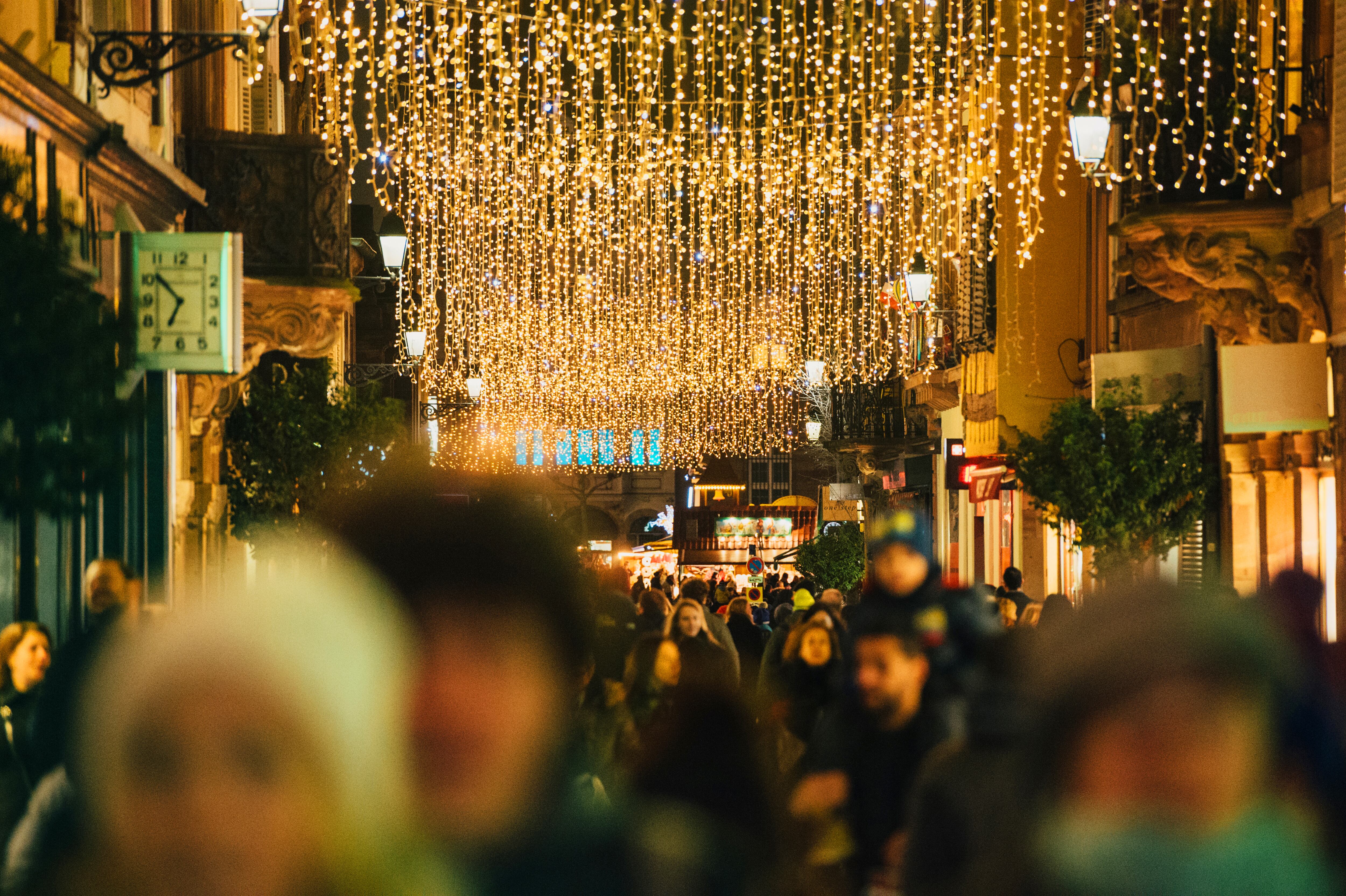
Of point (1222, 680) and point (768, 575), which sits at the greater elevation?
point (1222, 680)

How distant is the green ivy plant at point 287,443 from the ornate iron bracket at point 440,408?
28.6 m

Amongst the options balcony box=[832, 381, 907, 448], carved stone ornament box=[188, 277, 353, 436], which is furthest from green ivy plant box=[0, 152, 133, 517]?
balcony box=[832, 381, 907, 448]

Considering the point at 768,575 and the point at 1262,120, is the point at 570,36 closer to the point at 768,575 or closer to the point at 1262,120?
the point at 1262,120

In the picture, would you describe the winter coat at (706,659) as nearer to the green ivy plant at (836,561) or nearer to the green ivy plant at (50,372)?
the green ivy plant at (50,372)

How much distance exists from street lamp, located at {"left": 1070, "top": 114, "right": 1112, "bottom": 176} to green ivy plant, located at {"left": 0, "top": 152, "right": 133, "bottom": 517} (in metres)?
8.78

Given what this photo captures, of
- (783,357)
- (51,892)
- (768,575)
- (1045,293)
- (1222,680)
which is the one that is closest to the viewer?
(51,892)

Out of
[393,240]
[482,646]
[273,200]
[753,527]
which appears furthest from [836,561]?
[482,646]

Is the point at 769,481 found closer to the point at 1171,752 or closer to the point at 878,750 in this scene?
the point at 878,750

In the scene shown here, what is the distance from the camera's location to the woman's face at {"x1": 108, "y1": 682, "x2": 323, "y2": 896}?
1.13m

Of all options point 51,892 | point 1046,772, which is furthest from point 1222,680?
point 51,892

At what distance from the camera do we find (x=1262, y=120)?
52.2 feet

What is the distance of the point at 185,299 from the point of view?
505 inches

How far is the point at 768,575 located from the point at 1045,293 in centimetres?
1169

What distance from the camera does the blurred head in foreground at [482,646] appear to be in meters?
1.45
